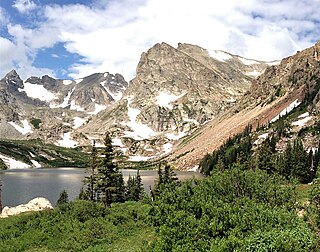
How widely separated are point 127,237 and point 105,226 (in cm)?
396

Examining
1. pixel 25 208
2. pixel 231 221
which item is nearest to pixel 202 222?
pixel 231 221

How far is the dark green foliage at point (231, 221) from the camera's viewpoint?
17.6 meters

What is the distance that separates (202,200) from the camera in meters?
22.1

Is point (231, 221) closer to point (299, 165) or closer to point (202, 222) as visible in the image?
point (202, 222)

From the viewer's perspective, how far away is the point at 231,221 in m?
19.2

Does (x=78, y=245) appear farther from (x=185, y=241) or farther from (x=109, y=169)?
(x=109, y=169)

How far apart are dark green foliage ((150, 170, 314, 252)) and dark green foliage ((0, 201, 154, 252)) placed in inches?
374

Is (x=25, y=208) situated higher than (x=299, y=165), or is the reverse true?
(x=299, y=165)

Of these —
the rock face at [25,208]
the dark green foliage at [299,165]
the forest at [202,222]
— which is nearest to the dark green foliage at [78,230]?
the forest at [202,222]

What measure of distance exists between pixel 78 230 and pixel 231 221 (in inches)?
956

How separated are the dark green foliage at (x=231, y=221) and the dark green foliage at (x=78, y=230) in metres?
9.51

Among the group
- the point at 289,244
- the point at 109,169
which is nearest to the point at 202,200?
the point at 289,244

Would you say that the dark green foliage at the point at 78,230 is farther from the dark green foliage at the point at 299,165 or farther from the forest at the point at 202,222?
the dark green foliage at the point at 299,165

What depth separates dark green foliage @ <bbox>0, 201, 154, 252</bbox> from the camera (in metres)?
35.8
